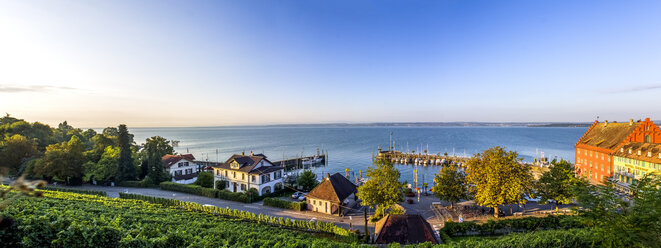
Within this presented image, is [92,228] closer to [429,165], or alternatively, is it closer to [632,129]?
[632,129]

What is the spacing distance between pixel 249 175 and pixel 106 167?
24893mm

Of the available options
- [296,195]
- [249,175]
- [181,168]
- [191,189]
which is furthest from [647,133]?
[181,168]

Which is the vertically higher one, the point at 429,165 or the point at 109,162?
the point at 109,162

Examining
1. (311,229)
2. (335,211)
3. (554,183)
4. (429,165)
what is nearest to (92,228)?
(311,229)

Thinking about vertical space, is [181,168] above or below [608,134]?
below

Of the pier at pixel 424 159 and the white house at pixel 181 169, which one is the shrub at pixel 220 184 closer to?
the white house at pixel 181 169

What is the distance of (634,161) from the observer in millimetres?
38938

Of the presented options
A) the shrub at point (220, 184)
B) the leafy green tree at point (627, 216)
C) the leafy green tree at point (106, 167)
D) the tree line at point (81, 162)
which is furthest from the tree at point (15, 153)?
the leafy green tree at point (627, 216)

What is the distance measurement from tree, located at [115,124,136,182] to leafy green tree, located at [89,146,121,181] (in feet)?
2.15

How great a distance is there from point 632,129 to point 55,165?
296 ft

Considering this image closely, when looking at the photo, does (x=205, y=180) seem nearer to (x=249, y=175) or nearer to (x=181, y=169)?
(x=181, y=169)

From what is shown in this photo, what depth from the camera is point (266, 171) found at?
40.5 metres

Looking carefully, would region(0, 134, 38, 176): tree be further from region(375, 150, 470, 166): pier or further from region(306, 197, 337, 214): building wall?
region(375, 150, 470, 166): pier

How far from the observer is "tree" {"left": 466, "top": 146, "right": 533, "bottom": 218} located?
26828mm
